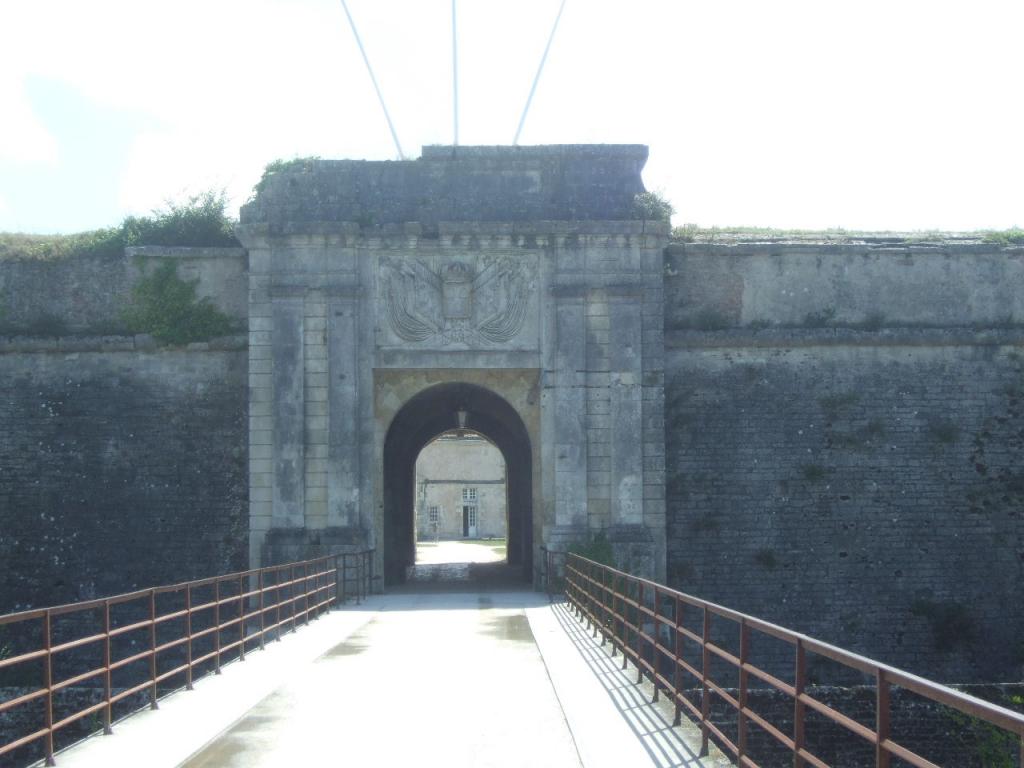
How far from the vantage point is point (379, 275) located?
19.2 meters

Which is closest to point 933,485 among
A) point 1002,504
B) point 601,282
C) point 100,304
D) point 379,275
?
point 1002,504

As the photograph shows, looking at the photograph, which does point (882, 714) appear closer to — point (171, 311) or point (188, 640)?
point (188, 640)

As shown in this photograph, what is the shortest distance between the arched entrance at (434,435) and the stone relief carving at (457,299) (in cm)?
139

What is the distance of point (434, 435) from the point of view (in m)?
28.4

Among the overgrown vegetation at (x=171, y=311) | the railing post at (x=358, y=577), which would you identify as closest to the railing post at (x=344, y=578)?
the railing post at (x=358, y=577)

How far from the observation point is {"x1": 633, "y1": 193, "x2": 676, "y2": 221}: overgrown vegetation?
19391 mm

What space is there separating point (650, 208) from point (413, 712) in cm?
1214

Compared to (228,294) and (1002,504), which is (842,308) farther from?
(228,294)

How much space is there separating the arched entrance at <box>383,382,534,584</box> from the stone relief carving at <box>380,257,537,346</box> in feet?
4.55

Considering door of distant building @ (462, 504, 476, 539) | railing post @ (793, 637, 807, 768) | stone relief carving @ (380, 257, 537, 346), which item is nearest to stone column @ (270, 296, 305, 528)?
stone relief carving @ (380, 257, 537, 346)

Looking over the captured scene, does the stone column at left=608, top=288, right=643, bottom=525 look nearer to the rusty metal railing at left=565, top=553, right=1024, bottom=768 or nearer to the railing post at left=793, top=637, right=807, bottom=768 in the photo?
the rusty metal railing at left=565, top=553, right=1024, bottom=768

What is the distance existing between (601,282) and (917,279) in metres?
5.50

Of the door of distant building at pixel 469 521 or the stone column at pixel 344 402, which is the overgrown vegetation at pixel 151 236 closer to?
the stone column at pixel 344 402

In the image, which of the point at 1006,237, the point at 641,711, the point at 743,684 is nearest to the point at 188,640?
the point at 641,711
